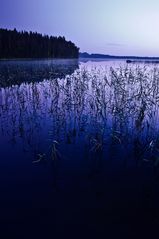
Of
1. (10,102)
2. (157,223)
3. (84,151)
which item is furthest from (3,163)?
(10,102)

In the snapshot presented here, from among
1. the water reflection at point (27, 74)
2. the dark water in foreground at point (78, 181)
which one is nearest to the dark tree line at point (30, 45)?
the water reflection at point (27, 74)

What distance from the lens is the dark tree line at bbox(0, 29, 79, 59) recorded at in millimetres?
72500

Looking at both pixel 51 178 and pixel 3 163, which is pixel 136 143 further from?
pixel 3 163

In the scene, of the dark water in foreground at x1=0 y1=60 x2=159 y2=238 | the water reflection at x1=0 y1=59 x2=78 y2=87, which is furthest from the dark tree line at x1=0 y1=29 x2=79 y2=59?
the dark water in foreground at x1=0 y1=60 x2=159 y2=238

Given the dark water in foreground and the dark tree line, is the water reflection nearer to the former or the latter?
the dark water in foreground

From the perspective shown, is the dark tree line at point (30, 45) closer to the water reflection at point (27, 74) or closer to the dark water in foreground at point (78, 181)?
the water reflection at point (27, 74)

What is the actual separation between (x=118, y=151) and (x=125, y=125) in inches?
69.8

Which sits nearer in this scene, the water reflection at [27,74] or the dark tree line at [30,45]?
the water reflection at [27,74]

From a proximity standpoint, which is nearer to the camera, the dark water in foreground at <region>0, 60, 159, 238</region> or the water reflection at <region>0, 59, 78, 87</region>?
the dark water in foreground at <region>0, 60, 159, 238</region>

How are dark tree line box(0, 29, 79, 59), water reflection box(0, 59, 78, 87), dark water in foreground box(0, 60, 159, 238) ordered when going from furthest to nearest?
dark tree line box(0, 29, 79, 59) → water reflection box(0, 59, 78, 87) → dark water in foreground box(0, 60, 159, 238)

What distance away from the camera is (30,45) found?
274 feet

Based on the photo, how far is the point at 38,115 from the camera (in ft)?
36.9

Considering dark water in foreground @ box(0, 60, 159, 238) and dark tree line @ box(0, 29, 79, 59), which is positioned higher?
dark tree line @ box(0, 29, 79, 59)

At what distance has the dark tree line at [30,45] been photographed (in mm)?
72500
